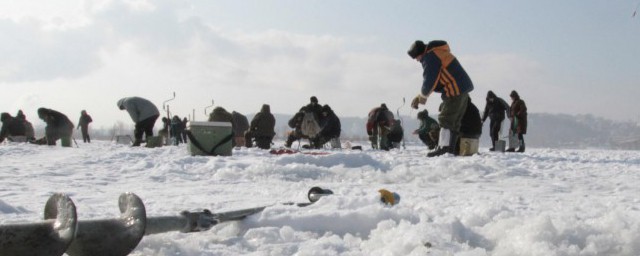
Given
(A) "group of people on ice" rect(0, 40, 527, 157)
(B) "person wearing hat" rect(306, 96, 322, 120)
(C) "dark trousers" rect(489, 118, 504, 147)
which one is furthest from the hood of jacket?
(C) "dark trousers" rect(489, 118, 504, 147)

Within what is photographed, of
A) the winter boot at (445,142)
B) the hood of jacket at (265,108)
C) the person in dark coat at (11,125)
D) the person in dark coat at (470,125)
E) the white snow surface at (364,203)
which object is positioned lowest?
the white snow surface at (364,203)

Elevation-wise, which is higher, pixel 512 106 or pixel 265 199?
pixel 512 106

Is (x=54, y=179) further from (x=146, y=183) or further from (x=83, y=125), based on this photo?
(x=83, y=125)

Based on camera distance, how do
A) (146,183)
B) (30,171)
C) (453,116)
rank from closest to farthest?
(146,183) → (30,171) → (453,116)

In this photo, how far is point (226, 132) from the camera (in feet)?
A: 27.4

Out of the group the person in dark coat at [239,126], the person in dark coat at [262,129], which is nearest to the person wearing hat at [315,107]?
the person in dark coat at [262,129]

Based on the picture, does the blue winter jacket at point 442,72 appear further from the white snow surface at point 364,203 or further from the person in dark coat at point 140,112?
the person in dark coat at point 140,112

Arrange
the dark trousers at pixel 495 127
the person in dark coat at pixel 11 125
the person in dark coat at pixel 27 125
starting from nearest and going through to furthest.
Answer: the dark trousers at pixel 495 127 < the person in dark coat at pixel 11 125 < the person in dark coat at pixel 27 125

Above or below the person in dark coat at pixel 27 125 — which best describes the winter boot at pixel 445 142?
below

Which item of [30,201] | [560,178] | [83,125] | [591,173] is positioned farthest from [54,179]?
[83,125]

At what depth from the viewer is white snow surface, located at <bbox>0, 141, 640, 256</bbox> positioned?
200cm

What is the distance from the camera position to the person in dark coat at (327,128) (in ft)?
42.5

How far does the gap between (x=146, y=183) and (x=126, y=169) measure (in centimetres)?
128

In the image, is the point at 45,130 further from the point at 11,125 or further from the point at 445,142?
the point at 445,142
